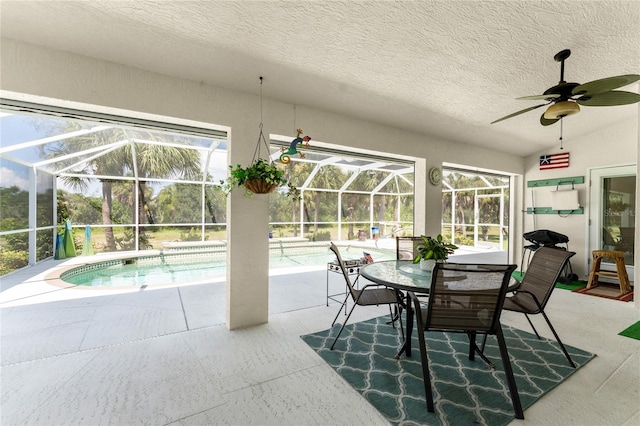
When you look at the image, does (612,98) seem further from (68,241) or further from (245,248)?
(68,241)

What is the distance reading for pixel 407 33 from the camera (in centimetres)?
222

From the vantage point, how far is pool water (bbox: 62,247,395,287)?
16.8 ft

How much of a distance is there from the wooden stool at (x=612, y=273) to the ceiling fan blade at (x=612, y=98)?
3.50 m

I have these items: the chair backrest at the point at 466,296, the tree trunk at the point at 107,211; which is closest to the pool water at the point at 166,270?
the tree trunk at the point at 107,211

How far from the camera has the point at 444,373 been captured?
2105 millimetres

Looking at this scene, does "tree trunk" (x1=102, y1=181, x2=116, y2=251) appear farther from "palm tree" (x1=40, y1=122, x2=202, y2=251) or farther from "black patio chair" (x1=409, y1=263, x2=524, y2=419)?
"black patio chair" (x1=409, y1=263, x2=524, y2=419)

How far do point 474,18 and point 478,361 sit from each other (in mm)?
2734

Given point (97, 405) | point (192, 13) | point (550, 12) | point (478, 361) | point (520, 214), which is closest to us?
point (97, 405)

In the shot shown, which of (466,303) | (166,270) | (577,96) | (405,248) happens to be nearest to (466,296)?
(466,303)

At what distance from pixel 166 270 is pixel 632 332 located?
7.41 meters

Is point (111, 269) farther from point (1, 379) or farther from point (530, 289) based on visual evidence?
point (530, 289)

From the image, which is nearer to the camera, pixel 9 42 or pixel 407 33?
pixel 9 42

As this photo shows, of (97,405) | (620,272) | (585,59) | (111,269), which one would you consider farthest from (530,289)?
(111,269)

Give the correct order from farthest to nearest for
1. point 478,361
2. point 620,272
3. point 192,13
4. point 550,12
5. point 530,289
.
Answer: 1. point 620,272
2. point 530,289
3. point 478,361
4. point 550,12
5. point 192,13
